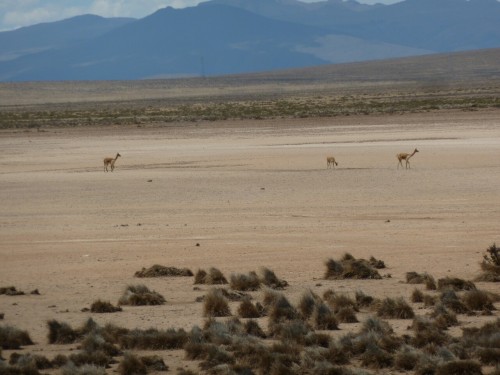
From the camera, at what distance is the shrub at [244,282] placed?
42.2ft

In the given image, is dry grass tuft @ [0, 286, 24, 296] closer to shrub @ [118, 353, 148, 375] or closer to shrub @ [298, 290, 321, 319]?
shrub @ [298, 290, 321, 319]

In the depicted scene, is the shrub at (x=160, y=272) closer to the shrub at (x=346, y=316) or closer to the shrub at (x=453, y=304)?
the shrub at (x=346, y=316)

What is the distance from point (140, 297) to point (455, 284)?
370 cm

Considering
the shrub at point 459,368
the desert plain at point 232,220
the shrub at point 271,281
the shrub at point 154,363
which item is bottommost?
the desert plain at point 232,220

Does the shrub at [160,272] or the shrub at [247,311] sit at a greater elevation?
the shrub at [247,311]

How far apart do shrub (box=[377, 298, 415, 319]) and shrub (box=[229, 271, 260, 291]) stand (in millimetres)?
2114

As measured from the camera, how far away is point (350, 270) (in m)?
13.6

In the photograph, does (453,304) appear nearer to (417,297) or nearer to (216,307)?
(417,297)

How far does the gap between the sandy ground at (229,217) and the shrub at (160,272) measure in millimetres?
245

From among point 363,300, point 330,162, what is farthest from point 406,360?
point 330,162

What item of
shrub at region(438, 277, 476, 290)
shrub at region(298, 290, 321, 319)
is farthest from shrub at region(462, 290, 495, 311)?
shrub at region(298, 290, 321, 319)

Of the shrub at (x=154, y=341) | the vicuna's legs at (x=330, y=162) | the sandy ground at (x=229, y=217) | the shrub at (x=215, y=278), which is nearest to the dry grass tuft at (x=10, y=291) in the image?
the sandy ground at (x=229, y=217)

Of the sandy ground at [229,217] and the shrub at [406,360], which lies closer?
the shrub at [406,360]

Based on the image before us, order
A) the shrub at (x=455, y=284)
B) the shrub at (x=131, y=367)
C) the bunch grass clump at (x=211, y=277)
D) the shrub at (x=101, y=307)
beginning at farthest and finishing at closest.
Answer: the bunch grass clump at (x=211, y=277)
the shrub at (x=455, y=284)
the shrub at (x=101, y=307)
the shrub at (x=131, y=367)
